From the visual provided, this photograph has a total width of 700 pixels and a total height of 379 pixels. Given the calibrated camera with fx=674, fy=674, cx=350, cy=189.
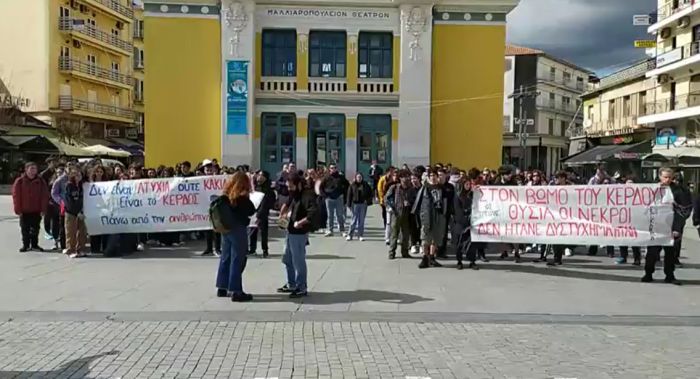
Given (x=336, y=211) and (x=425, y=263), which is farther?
(x=336, y=211)

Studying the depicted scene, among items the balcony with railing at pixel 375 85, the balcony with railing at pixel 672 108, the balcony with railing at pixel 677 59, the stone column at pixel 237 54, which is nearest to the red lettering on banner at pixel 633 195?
the balcony with railing at pixel 375 85

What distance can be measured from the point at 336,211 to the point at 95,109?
47.7 meters

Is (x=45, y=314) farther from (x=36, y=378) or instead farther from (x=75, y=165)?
(x=75, y=165)

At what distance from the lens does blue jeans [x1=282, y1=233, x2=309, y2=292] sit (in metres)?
9.76

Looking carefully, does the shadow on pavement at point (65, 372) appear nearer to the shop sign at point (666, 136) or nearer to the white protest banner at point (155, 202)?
the white protest banner at point (155, 202)

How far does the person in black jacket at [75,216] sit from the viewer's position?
540 inches

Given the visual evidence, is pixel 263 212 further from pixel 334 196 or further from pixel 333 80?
pixel 333 80

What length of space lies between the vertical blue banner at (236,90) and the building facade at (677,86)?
23.2 m

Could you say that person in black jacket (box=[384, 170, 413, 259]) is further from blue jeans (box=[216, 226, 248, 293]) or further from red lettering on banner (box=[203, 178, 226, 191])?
blue jeans (box=[216, 226, 248, 293])

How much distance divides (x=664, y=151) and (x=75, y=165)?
35.2 m

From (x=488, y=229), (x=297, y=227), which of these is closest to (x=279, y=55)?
(x=488, y=229)

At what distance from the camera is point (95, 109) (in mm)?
60094

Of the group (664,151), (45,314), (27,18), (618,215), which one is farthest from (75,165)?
(27,18)

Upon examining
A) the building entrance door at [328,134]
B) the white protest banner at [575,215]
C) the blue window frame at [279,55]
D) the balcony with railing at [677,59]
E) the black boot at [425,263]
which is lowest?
the black boot at [425,263]
